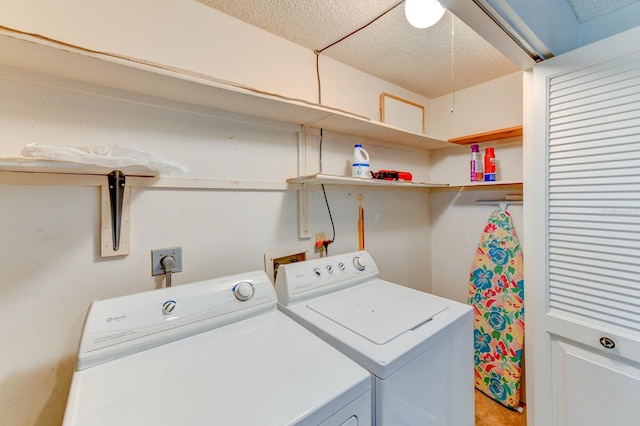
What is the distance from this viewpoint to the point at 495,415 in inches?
71.3

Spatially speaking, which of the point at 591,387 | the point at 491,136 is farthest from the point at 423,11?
the point at 591,387

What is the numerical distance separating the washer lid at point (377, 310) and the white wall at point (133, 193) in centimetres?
43

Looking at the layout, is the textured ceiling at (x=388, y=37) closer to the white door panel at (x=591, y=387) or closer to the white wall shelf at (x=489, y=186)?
the white wall shelf at (x=489, y=186)

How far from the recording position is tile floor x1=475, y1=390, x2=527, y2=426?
175cm

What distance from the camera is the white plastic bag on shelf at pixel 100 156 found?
734mm

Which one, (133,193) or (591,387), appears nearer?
(133,193)

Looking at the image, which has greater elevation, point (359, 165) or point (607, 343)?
point (359, 165)

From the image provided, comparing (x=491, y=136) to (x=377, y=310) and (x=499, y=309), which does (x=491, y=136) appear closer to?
(x=499, y=309)

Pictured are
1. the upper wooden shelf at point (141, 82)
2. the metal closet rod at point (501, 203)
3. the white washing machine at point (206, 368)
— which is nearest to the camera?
the white washing machine at point (206, 368)

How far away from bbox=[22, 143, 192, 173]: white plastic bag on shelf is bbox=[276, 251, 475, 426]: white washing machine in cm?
74

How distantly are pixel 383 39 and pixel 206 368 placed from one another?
6.03 ft

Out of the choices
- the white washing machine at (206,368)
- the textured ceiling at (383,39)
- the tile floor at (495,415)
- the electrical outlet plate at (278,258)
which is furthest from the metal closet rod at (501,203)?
the white washing machine at (206,368)

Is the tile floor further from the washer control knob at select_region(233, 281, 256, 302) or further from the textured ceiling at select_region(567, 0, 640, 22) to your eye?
the textured ceiling at select_region(567, 0, 640, 22)

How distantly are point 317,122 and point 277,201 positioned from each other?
515 mm
